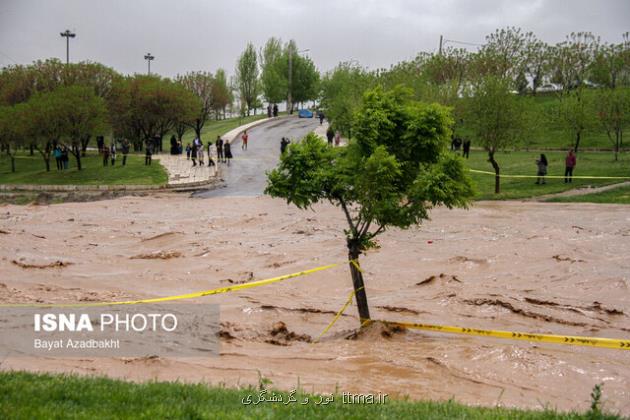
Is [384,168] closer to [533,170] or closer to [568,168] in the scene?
[568,168]

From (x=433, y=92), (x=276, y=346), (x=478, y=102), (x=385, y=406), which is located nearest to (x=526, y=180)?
(x=478, y=102)

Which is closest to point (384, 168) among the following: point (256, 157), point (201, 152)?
point (201, 152)

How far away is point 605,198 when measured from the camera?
94.1 ft

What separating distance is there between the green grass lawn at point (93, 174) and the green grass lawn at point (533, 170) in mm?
18998

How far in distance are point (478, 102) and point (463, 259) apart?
57.0 ft

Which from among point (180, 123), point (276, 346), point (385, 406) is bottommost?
point (276, 346)

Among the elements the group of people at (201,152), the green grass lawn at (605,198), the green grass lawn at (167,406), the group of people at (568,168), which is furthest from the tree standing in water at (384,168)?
the group of people at (201,152)

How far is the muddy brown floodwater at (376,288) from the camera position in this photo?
920 cm

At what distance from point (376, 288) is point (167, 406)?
9646 mm

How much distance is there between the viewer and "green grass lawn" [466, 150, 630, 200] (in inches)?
1259

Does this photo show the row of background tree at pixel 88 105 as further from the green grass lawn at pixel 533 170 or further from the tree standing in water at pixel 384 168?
the tree standing in water at pixel 384 168

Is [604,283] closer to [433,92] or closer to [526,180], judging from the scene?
[526,180]

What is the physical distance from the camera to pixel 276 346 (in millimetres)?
11125

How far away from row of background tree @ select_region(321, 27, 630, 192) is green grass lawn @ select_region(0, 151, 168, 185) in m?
13.0
